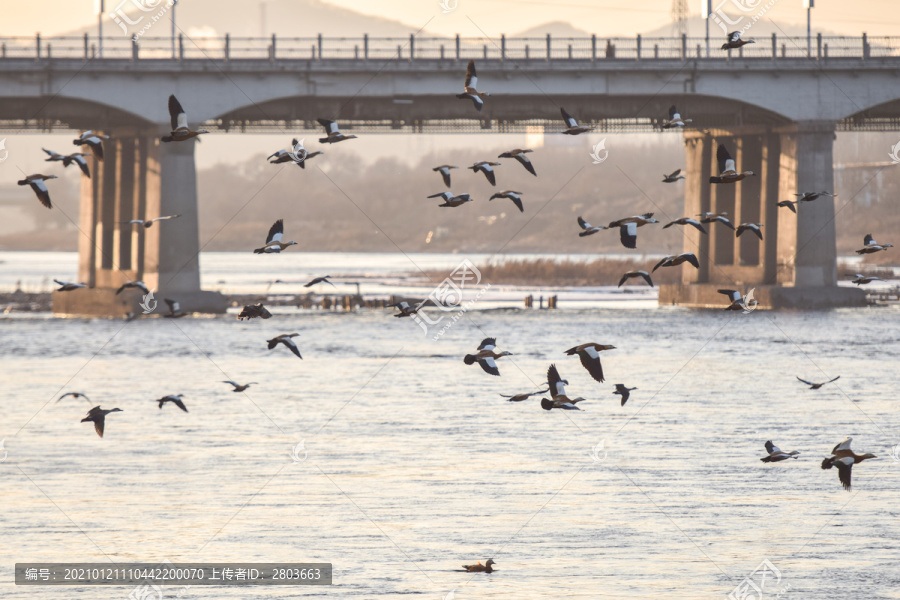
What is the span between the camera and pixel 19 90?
268 feet

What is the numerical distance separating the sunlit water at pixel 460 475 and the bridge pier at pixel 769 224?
29273 mm

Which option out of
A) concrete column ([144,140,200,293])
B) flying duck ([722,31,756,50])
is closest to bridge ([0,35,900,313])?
concrete column ([144,140,200,293])

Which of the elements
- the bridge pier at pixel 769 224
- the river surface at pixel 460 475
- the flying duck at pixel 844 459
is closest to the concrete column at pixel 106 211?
the river surface at pixel 460 475

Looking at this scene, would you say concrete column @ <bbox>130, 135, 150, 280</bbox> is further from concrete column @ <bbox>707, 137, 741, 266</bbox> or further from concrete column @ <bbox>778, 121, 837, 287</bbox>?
concrete column @ <bbox>707, 137, 741, 266</bbox>

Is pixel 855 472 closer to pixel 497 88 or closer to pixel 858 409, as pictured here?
pixel 858 409

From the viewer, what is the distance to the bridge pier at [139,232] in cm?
8562

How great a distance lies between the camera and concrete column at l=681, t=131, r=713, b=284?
4080 inches

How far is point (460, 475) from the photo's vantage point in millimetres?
31500

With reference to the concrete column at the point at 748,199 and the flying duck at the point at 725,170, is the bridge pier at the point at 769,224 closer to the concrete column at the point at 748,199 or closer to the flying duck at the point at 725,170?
the concrete column at the point at 748,199

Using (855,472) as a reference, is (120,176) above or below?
above

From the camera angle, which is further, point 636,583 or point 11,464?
point 11,464

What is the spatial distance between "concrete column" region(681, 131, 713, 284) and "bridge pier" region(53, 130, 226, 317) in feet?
124

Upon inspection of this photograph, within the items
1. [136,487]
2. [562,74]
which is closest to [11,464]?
[136,487]

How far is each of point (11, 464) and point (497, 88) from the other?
191 ft
